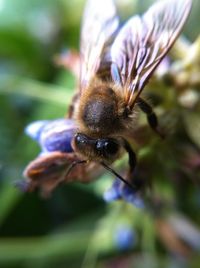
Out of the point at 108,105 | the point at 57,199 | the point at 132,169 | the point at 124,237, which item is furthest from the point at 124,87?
the point at 57,199

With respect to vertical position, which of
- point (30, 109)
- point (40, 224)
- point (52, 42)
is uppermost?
point (52, 42)

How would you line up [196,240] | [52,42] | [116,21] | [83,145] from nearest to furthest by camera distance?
[83,145] → [116,21] → [196,240] → [52,42]

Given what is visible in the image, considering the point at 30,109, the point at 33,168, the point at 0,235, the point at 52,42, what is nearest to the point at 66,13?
the point at 52,42

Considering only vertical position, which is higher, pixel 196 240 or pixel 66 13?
pixel 66 13

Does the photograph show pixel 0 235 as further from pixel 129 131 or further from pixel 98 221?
pixel 129 131

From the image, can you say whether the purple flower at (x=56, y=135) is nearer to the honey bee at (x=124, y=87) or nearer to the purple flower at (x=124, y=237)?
the honey bee at (x=124, y=87)

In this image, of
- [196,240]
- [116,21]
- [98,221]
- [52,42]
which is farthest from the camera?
[52,42]

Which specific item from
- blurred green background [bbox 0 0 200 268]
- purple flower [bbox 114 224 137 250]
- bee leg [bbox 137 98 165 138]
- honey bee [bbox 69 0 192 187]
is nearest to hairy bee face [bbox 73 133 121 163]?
honey bee [bbox 69 0 192 187]
